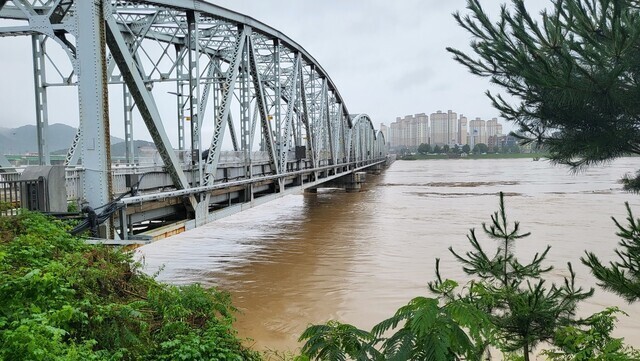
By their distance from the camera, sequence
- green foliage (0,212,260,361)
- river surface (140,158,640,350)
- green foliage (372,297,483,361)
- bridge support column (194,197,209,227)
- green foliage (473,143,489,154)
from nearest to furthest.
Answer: green foliage (372,297,483,361), green foliage (0,212,260,361), river surface (140,158,640,350), bridge support column (194,197,209,227), green foliage (473,143,489,154)

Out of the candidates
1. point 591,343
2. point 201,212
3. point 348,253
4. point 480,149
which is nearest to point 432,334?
point 591,343

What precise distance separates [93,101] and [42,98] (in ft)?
12.9

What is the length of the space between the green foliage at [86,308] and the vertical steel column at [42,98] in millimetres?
4849

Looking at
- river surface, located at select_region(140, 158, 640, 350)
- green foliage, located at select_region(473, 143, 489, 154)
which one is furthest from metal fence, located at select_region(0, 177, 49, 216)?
green foliage, located at select_region(473, 143, 489, 154)

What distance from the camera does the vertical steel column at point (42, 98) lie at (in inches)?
413

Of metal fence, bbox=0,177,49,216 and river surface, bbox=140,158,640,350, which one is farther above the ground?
metal fence, bbox=0,177,49,216

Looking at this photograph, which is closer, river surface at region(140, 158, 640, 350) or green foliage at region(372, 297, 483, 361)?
green foliage at region(372, 297, 483, 361)

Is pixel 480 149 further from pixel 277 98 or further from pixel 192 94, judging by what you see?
pixel 192 94

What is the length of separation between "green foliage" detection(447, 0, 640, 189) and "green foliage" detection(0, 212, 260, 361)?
13.4ft

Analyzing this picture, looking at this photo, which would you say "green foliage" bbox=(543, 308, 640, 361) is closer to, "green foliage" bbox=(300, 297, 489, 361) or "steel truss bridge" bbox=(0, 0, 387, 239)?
"green foliage" bbox=(300, 297, 489, 361)

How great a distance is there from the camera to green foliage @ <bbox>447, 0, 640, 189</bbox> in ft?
12.3

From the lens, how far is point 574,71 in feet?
13.6

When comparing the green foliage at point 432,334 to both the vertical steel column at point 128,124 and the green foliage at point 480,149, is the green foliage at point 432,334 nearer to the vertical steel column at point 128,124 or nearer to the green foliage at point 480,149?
the vertical steel column at point 128,124

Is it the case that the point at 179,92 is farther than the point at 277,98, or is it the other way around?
the point at 277,98
